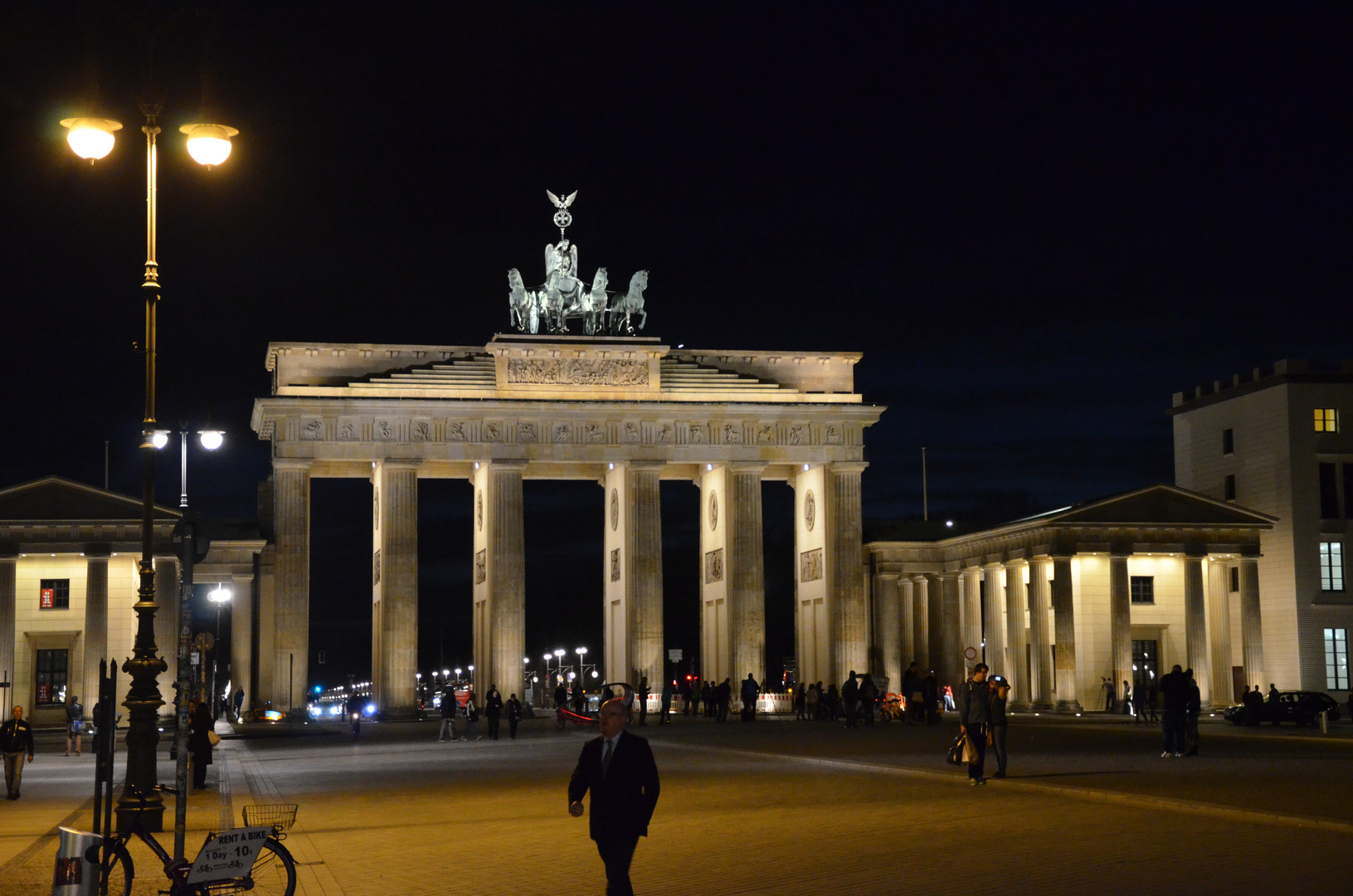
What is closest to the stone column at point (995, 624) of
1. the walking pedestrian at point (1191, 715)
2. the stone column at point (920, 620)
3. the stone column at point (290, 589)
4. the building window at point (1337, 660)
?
the stone column at point (920, 620)

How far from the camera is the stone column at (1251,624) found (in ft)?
212

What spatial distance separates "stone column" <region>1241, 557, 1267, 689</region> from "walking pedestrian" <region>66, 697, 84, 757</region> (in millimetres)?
43365

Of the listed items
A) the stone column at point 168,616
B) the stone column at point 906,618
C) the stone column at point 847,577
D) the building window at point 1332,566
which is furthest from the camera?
the stone column at point 906,618

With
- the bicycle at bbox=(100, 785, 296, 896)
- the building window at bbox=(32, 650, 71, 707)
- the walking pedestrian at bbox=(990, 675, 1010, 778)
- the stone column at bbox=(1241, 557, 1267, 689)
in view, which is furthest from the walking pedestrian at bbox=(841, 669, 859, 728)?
the bicycle at bbox=(100, 785, 296, 896)

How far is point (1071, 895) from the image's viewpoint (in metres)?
14.4

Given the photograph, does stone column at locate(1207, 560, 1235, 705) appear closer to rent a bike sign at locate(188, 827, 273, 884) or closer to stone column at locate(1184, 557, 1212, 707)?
stone column at locate(1184, 557, 1212, 707)

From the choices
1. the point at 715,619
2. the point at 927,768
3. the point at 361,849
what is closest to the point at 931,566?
the point at 715,619

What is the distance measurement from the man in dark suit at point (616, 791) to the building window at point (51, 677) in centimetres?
5880

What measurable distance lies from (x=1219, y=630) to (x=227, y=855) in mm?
62091

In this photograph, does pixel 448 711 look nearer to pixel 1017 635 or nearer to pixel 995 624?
pixel 1017 635

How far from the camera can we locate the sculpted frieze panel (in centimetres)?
7075

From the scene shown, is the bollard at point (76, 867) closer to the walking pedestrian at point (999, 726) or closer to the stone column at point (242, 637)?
the walking pedestrian at point (999, 726)

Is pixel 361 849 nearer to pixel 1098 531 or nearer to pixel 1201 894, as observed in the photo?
pixel 1201 894

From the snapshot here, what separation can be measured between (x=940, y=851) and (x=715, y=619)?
5779 centimetres
